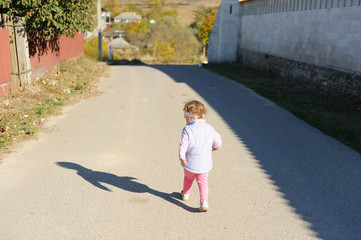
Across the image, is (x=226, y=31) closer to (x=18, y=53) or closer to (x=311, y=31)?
(x=311, y=31)

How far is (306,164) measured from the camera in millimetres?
5727

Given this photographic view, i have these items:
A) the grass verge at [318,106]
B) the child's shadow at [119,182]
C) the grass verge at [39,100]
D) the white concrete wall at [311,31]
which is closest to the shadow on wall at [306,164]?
the grass verge at [318,106]

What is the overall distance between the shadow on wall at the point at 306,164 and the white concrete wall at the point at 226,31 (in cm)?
1622

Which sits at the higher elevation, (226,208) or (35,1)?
(35,1)

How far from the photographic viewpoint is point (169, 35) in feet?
186

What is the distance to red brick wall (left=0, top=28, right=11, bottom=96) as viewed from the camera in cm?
918

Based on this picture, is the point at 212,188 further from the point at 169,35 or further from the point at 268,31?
the point at 169,35

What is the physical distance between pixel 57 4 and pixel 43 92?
262cm

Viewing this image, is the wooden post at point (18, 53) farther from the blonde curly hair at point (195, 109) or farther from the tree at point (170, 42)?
the tree at point (170, 42)

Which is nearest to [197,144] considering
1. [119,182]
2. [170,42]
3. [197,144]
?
[197,144]

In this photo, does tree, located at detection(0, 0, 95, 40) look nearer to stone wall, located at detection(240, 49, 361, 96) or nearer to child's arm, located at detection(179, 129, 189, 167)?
child's arm, located at detection(179, 129, 189, 167)

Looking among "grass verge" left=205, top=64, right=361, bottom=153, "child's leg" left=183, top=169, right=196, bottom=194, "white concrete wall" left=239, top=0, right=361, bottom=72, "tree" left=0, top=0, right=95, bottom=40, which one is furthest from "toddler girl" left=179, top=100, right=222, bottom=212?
"white concrete wall" left=239, top=0, right=361, bottom=72

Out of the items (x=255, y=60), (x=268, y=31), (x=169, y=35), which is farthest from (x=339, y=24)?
(x=169, y=35)

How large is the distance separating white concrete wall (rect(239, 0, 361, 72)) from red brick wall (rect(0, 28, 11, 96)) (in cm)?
1044
